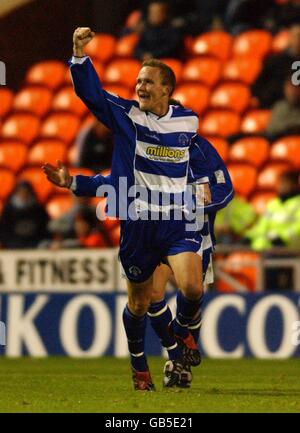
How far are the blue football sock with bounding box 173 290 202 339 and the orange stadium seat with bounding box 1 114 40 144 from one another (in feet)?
33.6

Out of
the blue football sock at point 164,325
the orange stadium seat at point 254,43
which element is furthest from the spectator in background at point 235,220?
the blue football sock at point 164,325

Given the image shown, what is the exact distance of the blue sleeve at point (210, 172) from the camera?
8.18 meters

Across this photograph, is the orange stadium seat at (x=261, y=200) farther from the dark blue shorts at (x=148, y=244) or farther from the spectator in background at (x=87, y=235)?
the dark blue shorts at (x=148, y=244)

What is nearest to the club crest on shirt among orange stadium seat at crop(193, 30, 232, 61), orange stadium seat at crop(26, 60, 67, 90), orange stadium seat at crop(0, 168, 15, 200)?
orange stadium seat at crop(193, 30, 232, 61)

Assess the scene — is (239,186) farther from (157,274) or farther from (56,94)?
(157,274)

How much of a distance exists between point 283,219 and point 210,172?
4.34 metres

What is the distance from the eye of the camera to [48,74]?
61.9ft

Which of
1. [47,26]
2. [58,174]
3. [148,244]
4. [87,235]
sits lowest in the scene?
[148,244]

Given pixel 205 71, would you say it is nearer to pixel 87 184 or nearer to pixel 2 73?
pixel 2 73

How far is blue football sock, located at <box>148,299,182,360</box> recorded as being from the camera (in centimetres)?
817

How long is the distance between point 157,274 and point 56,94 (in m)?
10.6

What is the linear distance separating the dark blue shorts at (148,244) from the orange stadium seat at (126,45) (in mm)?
10369

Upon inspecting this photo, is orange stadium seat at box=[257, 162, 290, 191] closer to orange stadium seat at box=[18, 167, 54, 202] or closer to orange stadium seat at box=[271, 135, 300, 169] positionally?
orange stadium seat at box=[271, 135, 300, 169]

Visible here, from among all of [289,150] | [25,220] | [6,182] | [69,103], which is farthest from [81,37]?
[69,103]
